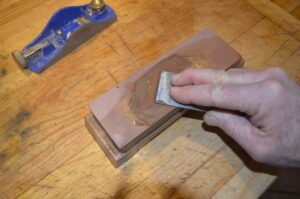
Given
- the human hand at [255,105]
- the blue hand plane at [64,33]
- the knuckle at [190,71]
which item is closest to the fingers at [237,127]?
the human hand at [255,105]

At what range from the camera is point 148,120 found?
0.77 metres

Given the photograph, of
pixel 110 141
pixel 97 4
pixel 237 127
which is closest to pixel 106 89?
pixel 110 141

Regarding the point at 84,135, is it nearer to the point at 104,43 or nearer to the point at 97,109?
the point at 97,109

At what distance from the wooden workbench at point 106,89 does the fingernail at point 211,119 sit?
0.23 feet

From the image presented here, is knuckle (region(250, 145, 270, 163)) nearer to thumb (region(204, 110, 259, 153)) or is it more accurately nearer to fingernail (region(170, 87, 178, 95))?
thumb (region(204, 110, 259, 153))

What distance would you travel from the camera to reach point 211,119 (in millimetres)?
767

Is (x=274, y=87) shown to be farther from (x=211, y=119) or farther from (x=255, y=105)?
(x=211, y=119)

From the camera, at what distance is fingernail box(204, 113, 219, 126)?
2.50ft

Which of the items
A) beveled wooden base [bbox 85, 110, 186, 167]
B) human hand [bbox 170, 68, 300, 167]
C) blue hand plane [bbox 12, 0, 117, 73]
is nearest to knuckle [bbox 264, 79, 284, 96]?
human hand [bbox 170, 68, 300, 167]

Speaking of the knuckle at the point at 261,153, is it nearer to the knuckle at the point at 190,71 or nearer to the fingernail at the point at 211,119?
the fingernail at the point at 211,119

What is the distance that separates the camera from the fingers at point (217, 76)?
2.40 ft

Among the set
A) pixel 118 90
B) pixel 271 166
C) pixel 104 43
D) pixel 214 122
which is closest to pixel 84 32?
pixel 104 43

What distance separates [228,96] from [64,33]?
0.53m

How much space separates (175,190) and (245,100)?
0.89 feet
